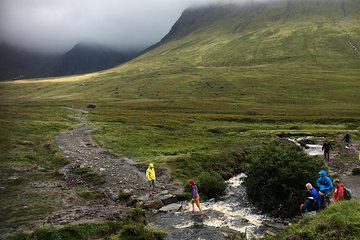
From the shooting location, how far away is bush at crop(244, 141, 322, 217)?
33.4 metres

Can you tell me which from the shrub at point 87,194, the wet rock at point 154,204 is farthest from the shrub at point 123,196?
the wet rock at point 154,204

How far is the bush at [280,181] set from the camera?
33378 mm

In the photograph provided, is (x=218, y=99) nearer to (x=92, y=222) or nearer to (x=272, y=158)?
(x=272, y=158)

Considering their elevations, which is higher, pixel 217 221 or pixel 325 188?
pixel 325 188

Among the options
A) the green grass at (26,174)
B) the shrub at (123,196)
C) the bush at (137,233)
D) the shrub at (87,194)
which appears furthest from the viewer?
the shrub at (123,196)

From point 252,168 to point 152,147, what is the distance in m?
25.3

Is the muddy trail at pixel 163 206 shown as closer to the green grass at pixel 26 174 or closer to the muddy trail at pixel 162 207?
the muddy trail at pixel 162 207

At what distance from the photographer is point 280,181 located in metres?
35.0

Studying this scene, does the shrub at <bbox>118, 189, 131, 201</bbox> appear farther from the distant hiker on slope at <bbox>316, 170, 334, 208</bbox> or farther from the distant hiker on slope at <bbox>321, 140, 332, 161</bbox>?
the distant hiker on slope at <bbox>321, 140, 332, 161</bbox>

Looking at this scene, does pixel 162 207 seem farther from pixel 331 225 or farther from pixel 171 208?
pixel 331 225

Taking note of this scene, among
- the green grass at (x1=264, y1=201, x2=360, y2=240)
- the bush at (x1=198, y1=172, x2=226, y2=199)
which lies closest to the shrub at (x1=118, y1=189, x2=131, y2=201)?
the bush at (x1=198, y1=172, x2=226, y2=199)

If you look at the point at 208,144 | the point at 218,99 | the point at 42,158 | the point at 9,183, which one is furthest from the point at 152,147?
the point at 218,99

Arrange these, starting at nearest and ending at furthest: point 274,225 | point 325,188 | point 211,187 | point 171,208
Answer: point 325,188 → point 274,225 → point 171,208 → point 211,187

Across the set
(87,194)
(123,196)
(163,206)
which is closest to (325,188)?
(163,206)
